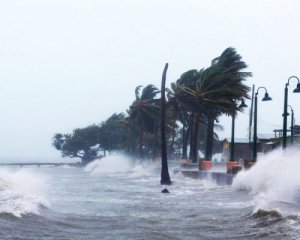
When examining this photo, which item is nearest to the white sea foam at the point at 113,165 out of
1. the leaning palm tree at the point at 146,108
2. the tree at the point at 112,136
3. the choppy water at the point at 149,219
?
the leaning palm tree at the point at 146,108

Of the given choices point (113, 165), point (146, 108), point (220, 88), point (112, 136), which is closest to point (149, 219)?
point (220, 88)

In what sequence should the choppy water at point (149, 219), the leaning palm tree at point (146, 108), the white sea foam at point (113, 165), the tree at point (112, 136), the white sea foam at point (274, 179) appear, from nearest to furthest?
the choppy water at point (149, 219), the white sea foam at point (274, 179), the leaning palm tree at point (146, 108), the white sea foam at point (113, 165), the tree at point (112, 136)

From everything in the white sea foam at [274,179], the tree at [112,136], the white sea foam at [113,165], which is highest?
the tree at [112,136]

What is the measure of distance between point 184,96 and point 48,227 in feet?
158

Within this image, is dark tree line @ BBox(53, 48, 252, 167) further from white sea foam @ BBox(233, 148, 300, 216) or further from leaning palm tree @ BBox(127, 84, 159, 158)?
white sea foam @ BBox(233, 148, 300, 216)

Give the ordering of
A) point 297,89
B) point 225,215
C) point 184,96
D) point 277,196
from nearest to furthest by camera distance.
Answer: point 225,215 < point 277,196 < point 297,89 < point 184,96

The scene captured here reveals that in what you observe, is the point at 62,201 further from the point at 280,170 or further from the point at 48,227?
the point at 280,170

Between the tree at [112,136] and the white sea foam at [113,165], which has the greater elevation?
the tree at [112,136]

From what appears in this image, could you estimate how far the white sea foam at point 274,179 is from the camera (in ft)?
72.3

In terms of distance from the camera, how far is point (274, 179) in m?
27.7

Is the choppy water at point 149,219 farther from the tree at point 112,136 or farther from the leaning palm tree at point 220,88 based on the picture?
the tree at point 112,136

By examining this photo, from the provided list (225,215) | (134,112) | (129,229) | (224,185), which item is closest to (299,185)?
(225,215)

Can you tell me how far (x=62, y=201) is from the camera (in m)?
22.2

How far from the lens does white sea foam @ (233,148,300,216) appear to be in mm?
22047
